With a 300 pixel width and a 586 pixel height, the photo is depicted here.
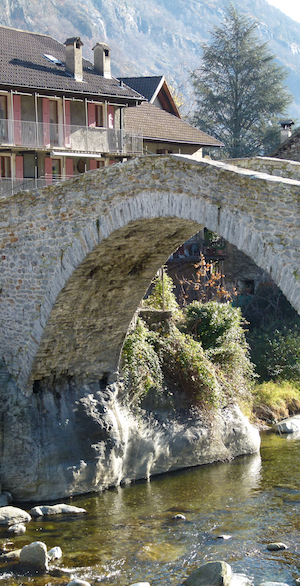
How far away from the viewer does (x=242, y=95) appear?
32031mm

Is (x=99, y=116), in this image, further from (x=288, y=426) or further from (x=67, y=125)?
(x=288, y=426)

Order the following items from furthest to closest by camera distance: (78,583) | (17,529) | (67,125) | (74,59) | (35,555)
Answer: (74,59) < (67,125) < (17,529) < (35,555) < (78,583)

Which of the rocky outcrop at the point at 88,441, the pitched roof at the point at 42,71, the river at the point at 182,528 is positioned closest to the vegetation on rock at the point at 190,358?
the rocky outcrop at the point at 88,441

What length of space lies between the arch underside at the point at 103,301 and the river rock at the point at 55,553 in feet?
10.9

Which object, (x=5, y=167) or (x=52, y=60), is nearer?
(x=5, y=167)

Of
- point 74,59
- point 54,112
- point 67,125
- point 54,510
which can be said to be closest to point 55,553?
point 54,510

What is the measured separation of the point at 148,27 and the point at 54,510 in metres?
120

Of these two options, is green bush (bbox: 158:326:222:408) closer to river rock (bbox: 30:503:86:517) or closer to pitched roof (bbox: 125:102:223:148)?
river rock (bbox: 30:503:86:517)

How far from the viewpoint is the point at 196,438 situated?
45.6 ft

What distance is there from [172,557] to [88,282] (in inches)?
176

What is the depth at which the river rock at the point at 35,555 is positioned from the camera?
9.38m

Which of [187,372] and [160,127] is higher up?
[160,127]

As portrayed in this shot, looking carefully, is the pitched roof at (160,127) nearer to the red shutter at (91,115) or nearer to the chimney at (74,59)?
the red shutter at (91,115)

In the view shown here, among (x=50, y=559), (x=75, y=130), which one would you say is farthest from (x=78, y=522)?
(x=75, y=130)
